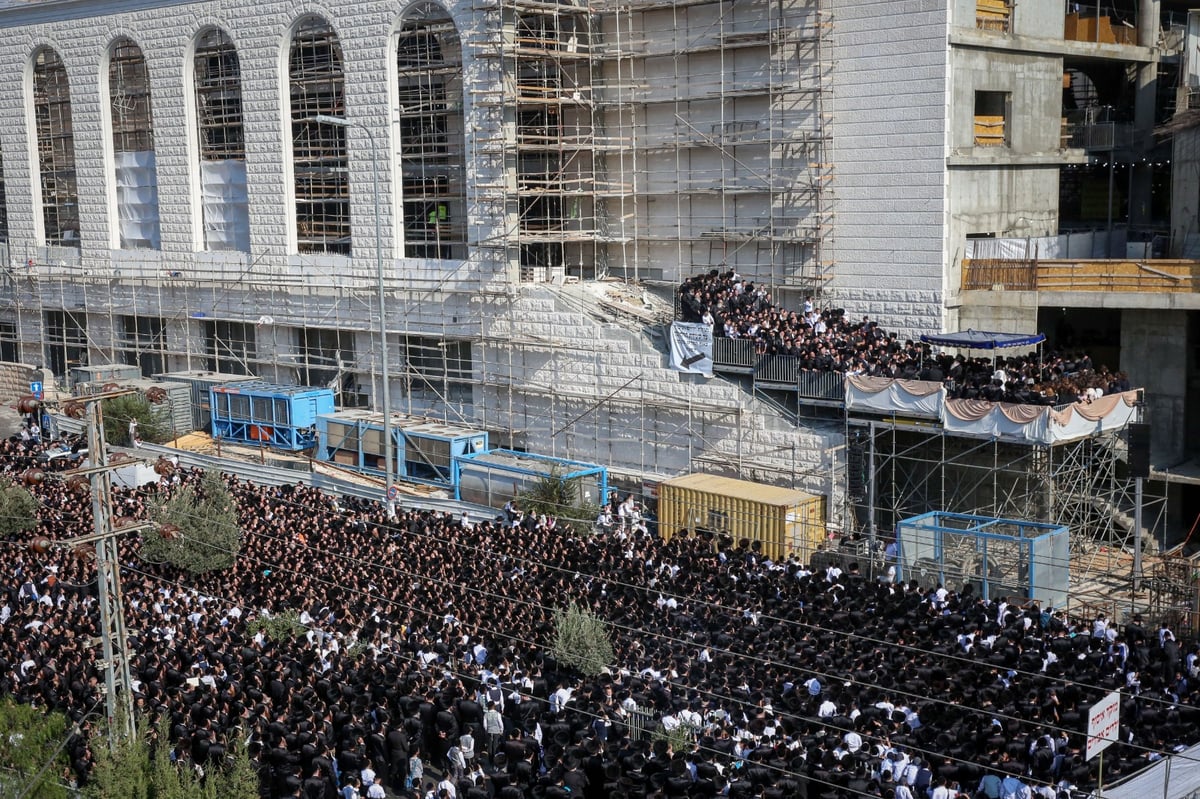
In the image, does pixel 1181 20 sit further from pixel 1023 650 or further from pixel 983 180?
pixel 1023 650

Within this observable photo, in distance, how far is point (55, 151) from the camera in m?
48.7

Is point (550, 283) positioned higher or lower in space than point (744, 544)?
higher

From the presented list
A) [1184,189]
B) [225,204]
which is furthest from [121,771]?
[225,204]

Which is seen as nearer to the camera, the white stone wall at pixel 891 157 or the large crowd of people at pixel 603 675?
the large crowd of people at pixel 603 675

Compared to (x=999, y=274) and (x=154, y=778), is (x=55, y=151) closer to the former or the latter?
(x=999, y=274)

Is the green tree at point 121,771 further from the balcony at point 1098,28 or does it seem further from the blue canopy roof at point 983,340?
the balcony at point 1098,28

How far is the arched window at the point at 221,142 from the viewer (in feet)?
139

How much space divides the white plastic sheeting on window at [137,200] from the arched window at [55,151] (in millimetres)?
2250

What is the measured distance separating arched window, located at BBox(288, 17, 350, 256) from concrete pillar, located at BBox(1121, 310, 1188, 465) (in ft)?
71.8

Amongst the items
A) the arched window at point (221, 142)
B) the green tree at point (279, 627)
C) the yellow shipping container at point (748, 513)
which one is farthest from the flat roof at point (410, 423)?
the green tree at point (279, 627)

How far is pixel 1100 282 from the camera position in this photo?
29.2 meters

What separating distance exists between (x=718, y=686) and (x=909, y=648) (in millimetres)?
2757

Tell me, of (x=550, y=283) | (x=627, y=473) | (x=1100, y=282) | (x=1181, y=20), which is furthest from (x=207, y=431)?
(x=1181, y=20)

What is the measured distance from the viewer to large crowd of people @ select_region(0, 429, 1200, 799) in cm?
1617
